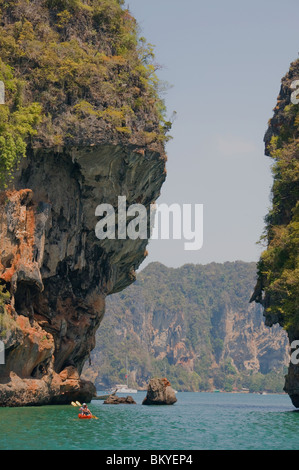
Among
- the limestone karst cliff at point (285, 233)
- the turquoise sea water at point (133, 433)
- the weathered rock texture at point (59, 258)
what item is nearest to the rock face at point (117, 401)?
the weathered rock texture at point (59, 258)

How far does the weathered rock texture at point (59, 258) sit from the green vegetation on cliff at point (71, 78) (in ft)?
4.33

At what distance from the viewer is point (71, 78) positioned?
38.8 metres

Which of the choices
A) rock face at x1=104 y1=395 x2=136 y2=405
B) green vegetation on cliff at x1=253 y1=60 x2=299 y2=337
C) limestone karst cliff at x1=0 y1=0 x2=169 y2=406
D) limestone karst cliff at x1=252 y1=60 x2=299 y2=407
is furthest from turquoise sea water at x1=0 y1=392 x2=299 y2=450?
rock face at x1=104 y1=395 x2=136 y2=405

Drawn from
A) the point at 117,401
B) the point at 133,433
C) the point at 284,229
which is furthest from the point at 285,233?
the point at 117,401

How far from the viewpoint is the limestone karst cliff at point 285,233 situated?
3734 centimetres

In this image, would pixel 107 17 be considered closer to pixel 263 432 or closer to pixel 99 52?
pixel 99 52

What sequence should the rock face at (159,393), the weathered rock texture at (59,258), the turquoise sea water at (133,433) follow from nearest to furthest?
the turquoise sea water at (133,433) < the weathered rock texture at (59,258) < the rock face at (159,393)

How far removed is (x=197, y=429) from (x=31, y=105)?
19999 millimetres

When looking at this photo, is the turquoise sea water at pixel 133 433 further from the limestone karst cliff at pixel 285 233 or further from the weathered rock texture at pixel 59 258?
the limestone karst cliff at pixel 285 233

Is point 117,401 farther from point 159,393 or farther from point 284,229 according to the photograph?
point 284,229

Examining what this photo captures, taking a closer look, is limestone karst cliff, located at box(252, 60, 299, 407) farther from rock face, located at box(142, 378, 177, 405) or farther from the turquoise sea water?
rock face, located at box(142, 378, 177, 405)

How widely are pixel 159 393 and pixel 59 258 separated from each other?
17.1 metres

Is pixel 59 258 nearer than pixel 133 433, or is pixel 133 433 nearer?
pixel 133 433
